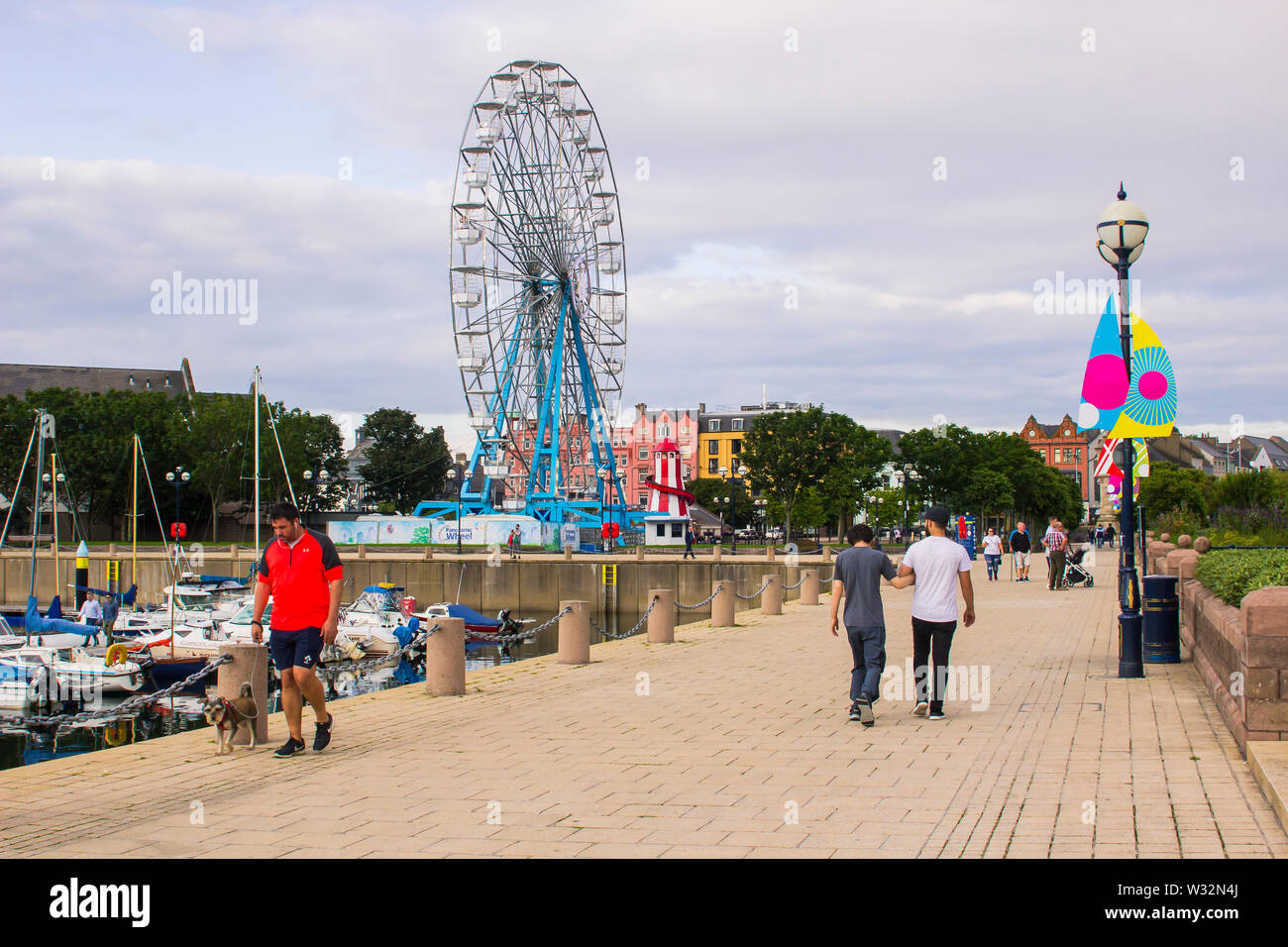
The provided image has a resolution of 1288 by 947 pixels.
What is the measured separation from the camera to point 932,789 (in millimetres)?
8531

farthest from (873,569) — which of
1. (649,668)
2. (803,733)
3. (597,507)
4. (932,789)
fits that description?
(597,507)

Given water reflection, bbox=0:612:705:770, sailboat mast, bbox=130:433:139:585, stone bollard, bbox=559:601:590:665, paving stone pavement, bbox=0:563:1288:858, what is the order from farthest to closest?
sailboat mast, bbox=130:433:139:585 → water reflection, bbox=0:612:705:770 → stone bollard, bbox=559:601:590:665 → paving stone pavement, bbox=0:563:1288:858

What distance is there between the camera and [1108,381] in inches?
587

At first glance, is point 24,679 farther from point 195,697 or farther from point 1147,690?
point 1147,690

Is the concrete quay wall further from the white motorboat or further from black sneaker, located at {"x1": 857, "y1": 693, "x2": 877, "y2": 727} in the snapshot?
black sneaker, located at {"x1": 857, "y1": 693, "x2": 877, "y2": 727}

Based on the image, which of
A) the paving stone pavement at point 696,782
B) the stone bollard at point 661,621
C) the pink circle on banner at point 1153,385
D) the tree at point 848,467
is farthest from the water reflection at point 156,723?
the tree at point 848,467

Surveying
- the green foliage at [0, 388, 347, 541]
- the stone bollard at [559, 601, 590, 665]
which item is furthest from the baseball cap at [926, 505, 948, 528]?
the green foliage at [0, 388, 347, 541]

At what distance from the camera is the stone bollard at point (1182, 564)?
16.9 meters

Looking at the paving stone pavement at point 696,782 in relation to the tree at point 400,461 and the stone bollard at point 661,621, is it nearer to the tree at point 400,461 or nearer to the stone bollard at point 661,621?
the stone bollard at point 661,621

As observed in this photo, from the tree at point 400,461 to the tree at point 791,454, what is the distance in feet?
115

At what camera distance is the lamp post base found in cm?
1421

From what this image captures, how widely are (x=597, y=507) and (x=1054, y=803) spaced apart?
232 ft

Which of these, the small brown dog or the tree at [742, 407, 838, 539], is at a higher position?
the tree at [742, 407, 838, 539]

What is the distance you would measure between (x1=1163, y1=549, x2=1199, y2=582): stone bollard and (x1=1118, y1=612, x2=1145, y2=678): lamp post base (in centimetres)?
287
